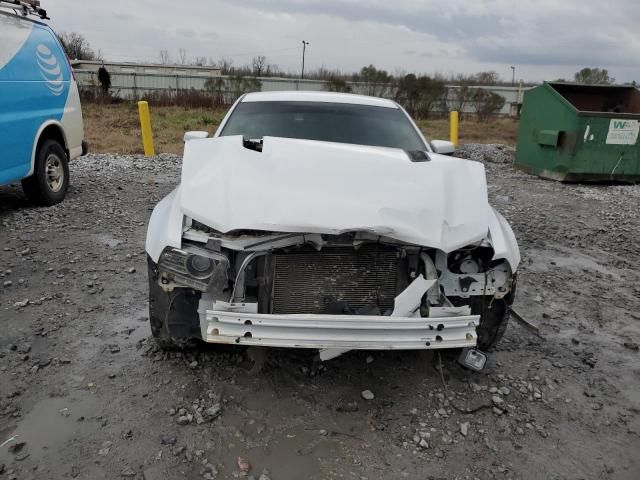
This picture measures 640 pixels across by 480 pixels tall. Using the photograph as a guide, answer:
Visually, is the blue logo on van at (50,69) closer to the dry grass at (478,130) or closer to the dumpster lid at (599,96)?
the dumpster lid at (599,96)

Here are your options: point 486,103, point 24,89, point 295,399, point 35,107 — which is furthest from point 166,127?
point 295,399

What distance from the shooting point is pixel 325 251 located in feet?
9.18

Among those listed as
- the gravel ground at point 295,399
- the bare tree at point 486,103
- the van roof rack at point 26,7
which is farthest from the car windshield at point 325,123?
the bare tree at point 486,103

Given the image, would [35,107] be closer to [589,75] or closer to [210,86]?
[210,86]

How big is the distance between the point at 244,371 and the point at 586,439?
6.31 ft

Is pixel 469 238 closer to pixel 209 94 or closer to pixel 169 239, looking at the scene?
pixel 169 239

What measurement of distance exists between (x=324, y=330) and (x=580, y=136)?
8.03 metres

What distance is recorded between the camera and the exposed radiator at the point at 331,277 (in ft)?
9.20

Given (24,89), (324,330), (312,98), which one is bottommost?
(324,330)

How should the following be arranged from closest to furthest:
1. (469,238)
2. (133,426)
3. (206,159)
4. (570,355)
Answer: (133,426) < (469,238) < (206,159) < (570,355)

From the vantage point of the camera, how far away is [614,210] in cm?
754

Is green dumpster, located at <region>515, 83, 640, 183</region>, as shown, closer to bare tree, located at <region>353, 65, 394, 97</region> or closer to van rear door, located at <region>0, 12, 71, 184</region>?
van rear door, located at <region>0, 12, 71, 184</region>

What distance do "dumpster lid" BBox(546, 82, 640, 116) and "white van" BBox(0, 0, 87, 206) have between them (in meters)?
8.49

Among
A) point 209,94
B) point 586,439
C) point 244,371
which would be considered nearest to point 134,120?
point 209,94
